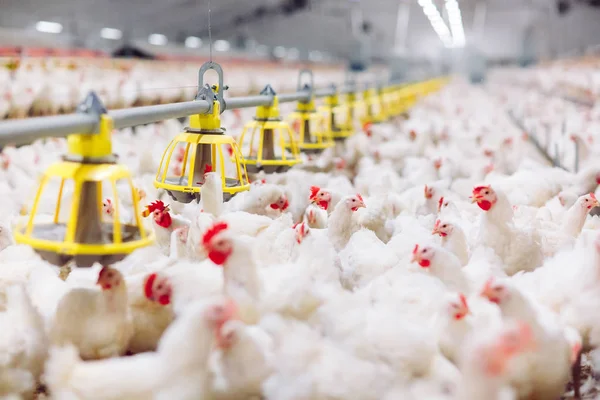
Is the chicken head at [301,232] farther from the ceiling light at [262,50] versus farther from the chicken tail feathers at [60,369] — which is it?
the ceiling light at [262,50]

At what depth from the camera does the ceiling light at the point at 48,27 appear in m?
13.2

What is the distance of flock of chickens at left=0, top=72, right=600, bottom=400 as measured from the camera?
149 centimetres

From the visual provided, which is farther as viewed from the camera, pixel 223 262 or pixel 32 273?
pixel 32 273

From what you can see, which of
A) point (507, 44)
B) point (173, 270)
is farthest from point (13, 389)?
point (507, 44)

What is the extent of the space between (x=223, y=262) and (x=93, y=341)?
0.43 metres

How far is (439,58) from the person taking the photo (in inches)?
923

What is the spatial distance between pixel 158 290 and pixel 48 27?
13598mm

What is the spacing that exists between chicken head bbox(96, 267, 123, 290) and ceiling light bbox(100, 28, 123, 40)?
14263 millimetres

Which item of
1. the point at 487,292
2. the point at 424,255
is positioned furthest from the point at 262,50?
the point at 487,292

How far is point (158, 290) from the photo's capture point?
1.86 metres

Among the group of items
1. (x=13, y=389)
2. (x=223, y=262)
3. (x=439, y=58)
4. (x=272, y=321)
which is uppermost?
(x=439, y=58)

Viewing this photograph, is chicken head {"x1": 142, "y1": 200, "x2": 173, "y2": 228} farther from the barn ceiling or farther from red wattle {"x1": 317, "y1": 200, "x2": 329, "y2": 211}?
the barn ceiling

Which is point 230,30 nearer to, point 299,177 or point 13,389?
point 299,177

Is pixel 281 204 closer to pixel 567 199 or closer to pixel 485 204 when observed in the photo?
pixel 485 204
